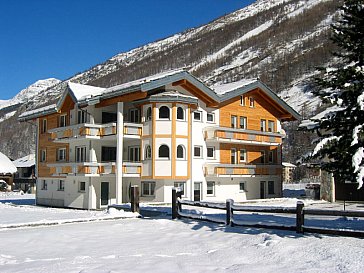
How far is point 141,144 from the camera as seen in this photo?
35.7 metres

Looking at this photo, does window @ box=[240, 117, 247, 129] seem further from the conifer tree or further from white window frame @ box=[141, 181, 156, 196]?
the conifer tree

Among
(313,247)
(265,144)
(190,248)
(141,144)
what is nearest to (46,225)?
(190,248)

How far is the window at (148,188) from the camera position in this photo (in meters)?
35.6

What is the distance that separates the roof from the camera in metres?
34.1

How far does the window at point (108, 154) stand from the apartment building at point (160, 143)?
0.25 ft

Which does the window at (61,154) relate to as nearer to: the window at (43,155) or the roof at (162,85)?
the window at (43,155)

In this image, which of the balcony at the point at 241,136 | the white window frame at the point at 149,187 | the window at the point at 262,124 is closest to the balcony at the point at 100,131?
the white window frame at the point at 149,187

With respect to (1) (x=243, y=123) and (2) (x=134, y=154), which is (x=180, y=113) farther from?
(1) (x=243, y=123)

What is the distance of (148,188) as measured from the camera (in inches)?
1412

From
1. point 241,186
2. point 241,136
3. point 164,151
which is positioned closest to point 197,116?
point 241,136

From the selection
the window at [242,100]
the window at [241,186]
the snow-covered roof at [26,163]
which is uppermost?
the window at [242,100]

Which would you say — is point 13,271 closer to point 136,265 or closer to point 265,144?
point 136,265

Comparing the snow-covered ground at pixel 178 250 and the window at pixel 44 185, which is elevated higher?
the window at pixel 44 185

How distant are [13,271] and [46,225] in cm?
879
